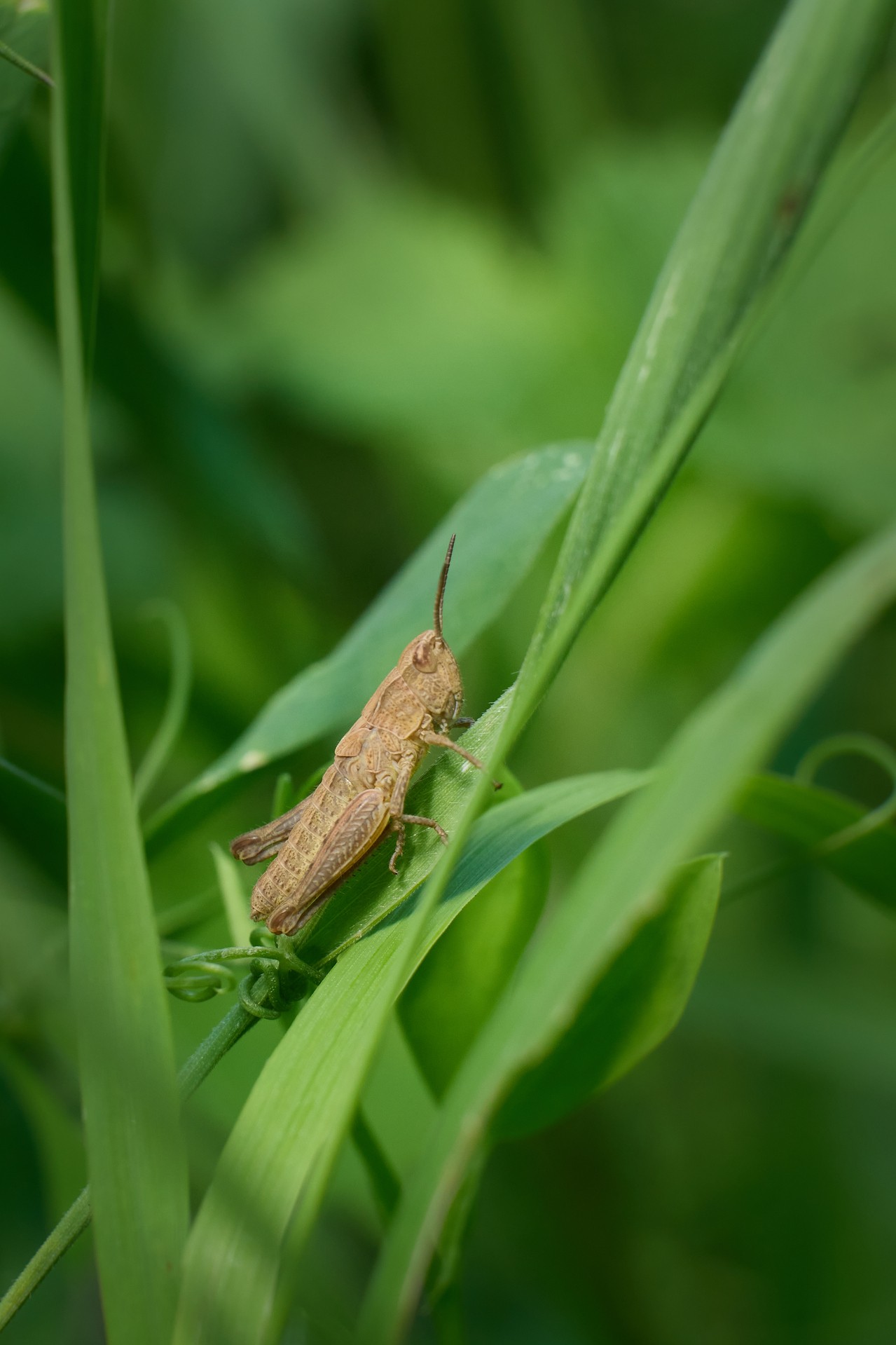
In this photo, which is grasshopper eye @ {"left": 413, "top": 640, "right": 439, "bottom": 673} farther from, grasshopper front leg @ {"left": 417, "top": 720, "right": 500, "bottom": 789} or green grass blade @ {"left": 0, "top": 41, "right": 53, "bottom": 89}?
green grass blade @ {"left": 0, "top": 41, "right": 53, "bottom": 89}

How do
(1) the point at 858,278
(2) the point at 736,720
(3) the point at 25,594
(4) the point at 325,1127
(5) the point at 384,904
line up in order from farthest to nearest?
(1) the point at 858,278
(3) the point at 25,594
(5) the point at 384,904
(4) the point at 325,1127
(2) the point at 736,720

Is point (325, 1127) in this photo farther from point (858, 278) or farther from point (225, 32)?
point (225, 32)

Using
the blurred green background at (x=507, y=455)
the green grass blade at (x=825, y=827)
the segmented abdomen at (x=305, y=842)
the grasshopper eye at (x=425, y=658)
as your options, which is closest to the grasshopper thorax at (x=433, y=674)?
the grasshopper eye at (x=425, y=658)

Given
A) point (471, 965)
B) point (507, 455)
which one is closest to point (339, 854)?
point (471, 965)

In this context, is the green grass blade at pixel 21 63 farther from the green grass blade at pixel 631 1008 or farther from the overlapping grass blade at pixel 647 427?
the green grass blade at pixel 631 1008

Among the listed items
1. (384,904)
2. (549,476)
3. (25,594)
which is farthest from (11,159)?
(384,904)
